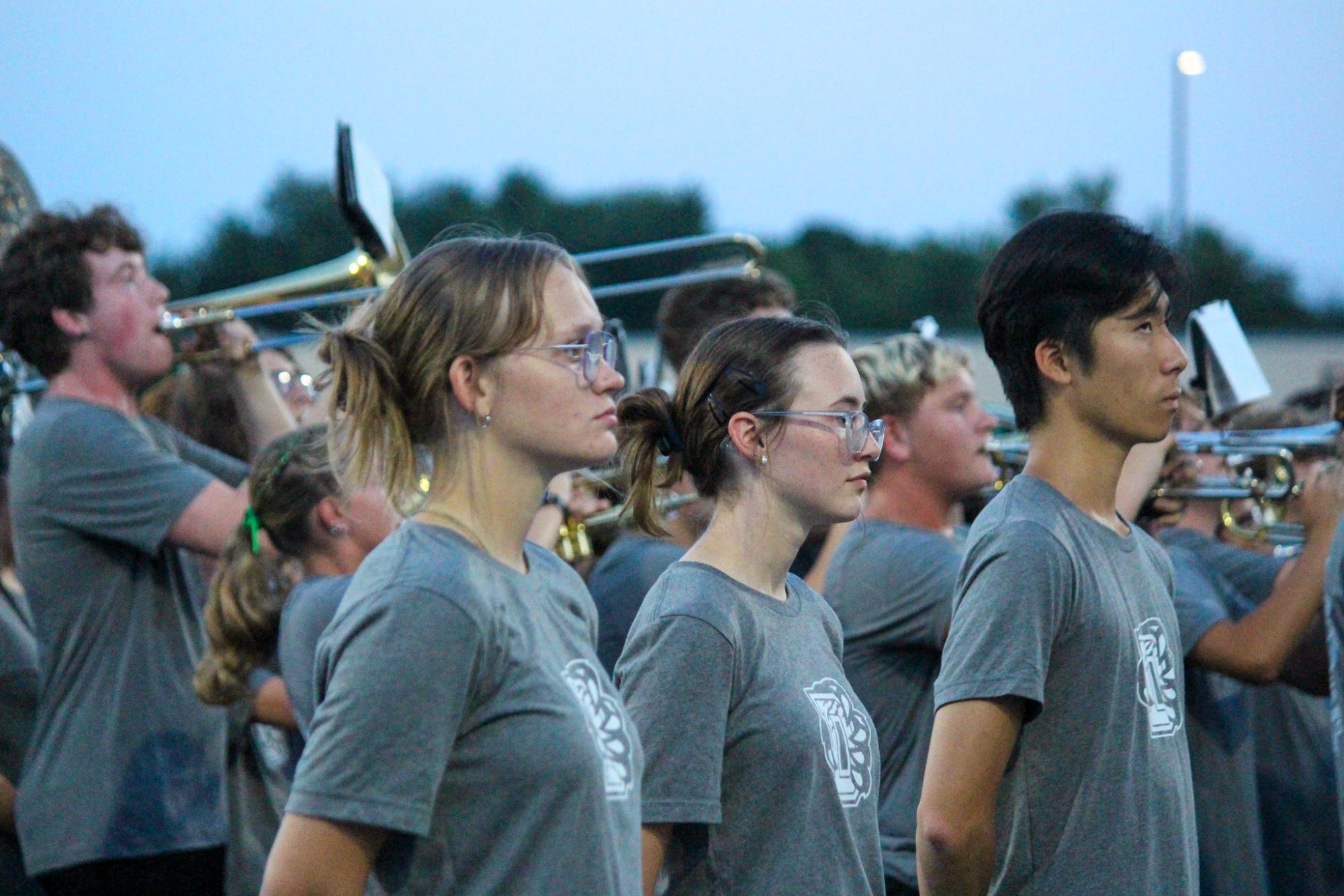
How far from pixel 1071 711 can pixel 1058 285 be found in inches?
31.1

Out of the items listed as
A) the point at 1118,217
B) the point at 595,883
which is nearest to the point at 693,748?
the point at 595,883

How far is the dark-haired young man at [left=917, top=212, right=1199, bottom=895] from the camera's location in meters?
2.55

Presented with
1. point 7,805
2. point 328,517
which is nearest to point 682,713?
point 328,517

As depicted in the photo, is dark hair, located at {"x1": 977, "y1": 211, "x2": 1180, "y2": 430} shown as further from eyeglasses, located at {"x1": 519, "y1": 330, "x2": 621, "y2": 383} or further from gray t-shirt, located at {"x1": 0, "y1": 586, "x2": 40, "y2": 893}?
gray t-shirt, located at {"x1": 0, "y1": 586, "x2": 40, "y2": 893}

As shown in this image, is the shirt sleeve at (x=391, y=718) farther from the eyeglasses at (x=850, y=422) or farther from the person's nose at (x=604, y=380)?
the eyeglasses at (x=850, y=422)

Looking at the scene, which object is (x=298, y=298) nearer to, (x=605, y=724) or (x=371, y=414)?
(x=371, y=414)

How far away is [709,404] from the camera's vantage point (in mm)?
2811

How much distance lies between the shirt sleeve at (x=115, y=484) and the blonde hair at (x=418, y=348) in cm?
200

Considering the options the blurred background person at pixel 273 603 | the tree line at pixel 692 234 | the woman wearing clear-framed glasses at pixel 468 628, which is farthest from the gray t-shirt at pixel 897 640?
the tree line at pixel 692 234

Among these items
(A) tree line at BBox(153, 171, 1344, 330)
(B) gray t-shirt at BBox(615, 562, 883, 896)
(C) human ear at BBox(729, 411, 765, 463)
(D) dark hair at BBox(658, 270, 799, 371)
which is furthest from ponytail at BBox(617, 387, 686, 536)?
(A) tree line at BBox(153, 171, 1344, 330)

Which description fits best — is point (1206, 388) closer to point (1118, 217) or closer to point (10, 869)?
point (1118, 217)

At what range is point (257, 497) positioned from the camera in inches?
147

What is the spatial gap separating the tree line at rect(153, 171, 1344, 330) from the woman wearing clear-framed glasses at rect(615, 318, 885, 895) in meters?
10.8

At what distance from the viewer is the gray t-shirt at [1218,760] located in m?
4.18
